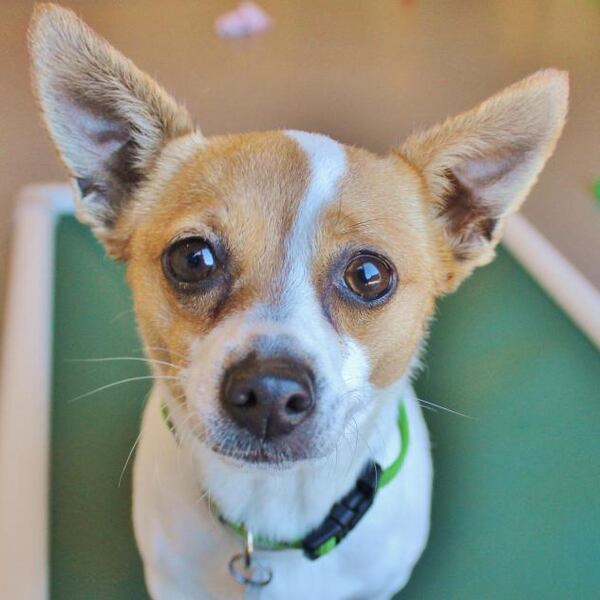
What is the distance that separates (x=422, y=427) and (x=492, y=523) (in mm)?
260

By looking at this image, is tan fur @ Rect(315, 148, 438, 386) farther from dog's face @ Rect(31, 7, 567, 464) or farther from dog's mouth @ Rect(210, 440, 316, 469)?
dog's mouth @ Rect(210, 440, 316, 469)

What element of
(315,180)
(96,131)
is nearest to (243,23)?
(96,131)

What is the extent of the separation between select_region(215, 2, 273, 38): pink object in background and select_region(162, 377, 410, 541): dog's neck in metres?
2.38

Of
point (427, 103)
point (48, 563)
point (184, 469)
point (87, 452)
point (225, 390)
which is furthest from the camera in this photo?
point (427, 103)

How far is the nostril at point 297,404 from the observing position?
0.85 meters

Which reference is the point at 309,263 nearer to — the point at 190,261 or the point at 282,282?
the point at 282,282

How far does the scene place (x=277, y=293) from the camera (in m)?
0.93

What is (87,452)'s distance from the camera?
5.26 feet

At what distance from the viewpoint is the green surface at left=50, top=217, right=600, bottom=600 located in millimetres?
1406

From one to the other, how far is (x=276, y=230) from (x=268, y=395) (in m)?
0.24

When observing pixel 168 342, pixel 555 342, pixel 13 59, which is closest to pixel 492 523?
pixel 555 342

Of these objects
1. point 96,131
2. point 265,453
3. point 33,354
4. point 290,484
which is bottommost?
point 33,354

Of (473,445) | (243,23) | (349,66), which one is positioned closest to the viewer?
(473,445)

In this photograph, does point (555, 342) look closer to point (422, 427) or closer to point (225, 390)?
point (422, 427)
